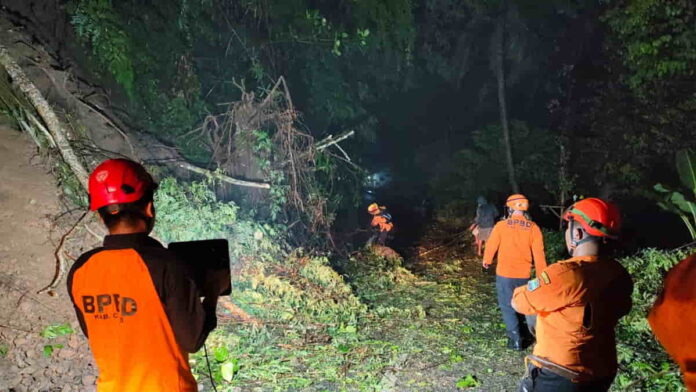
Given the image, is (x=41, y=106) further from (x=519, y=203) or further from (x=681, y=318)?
(x=681, y=318)

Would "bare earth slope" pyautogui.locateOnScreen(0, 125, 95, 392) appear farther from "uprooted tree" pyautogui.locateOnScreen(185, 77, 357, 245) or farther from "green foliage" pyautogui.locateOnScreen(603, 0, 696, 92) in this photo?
"green foliage" pyautogui.locateOnScreen(603, 0, 696, 92)

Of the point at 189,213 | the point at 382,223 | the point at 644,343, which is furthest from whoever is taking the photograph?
the point at 382,223

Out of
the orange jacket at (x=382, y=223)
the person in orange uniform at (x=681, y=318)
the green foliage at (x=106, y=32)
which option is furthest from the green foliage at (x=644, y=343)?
the green foliage at (x=106, y=32)

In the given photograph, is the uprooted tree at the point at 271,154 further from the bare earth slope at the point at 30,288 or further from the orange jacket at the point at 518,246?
the orange jacket at the point at 518,246

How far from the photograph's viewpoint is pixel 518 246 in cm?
514

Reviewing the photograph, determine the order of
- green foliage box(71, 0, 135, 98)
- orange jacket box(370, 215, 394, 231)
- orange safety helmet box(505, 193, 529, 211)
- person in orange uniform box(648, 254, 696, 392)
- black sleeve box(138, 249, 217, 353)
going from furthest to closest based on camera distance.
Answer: orange jacket box(370, 215, 394, 231)
green foliage box(71, 0, 135, 98)
orange safety helmet box(505, 193, 529, 211)
black sleeve box(138, 249, 217, 353)
person in orange uniform box(648, 254, 696, 392)

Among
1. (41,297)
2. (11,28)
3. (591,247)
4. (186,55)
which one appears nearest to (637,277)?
(591,247)

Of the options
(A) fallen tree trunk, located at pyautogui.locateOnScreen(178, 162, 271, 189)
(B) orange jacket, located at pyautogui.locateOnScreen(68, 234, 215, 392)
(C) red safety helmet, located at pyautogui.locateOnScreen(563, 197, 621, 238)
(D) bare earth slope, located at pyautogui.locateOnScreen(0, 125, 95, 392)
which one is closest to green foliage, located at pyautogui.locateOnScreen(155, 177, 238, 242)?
(A) fallen tree trunk, located at pyautogui.locateOnScreen(178, 162, 271, 189)

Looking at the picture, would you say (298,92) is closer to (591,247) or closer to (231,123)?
(231,123)

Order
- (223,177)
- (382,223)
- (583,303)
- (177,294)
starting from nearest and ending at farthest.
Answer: (177,294), (583,303), (223,177), (382,223)

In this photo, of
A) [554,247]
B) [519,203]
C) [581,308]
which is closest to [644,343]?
[519,203]

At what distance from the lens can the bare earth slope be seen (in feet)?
14.3

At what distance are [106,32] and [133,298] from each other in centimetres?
661

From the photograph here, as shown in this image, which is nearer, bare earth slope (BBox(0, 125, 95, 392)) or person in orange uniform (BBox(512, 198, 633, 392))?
person in orange uniform (BBox(512, 198, 633, 392))
